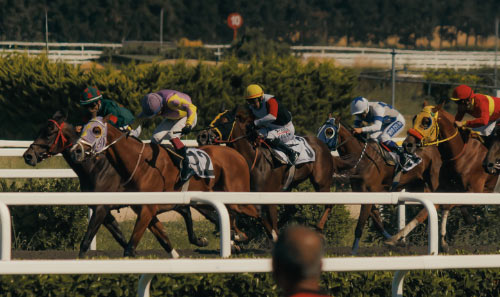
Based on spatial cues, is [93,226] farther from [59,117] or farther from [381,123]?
[381,123]

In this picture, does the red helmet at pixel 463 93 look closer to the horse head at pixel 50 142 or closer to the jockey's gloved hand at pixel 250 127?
the jockey's gloved hand at pixel 250 127

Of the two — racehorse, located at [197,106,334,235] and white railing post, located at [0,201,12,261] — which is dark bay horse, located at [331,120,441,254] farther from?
white railing post, located at [0,201,12,261]

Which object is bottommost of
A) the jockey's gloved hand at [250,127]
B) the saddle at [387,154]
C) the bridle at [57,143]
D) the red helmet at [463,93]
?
the saddle at [387,154]

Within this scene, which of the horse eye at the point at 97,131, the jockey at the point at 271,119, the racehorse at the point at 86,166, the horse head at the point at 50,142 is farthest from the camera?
the jockey at the point at 271,119

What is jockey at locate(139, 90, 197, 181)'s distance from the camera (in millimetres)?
7840

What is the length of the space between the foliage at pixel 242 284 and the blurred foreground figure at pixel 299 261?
1845mm

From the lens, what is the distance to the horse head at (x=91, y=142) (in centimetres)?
710

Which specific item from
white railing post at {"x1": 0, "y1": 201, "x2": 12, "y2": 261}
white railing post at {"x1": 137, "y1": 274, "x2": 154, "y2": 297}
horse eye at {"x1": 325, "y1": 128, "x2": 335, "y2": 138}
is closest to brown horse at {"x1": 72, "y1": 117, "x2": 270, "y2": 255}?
horse eye at {"x1": 325, "y1": 128, "x2": 335, "y2": 138}

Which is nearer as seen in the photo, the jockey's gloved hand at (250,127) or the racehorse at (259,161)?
the racehorse at (259,161)

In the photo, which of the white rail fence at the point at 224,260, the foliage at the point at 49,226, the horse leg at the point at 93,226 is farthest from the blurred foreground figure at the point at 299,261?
the foliage at the point at 49,226

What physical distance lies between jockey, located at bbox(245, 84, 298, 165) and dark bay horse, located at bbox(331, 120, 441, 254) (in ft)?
2.21

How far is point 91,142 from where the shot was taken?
23.6 feet

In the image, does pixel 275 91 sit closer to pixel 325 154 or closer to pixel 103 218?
pixel 325 154

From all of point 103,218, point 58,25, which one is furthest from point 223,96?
point 58,25
